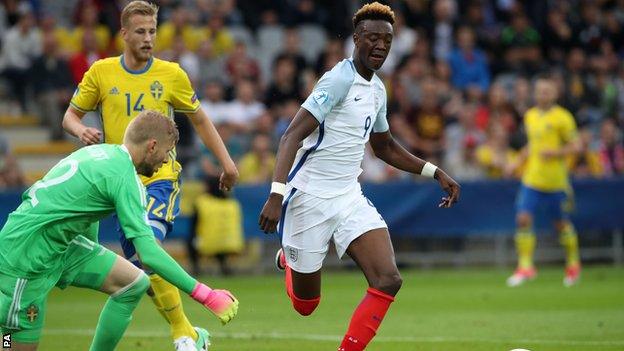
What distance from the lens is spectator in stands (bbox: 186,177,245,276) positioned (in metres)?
20.6

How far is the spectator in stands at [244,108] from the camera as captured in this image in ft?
72.8

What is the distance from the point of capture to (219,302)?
7.34m

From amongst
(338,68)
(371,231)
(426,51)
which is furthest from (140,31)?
(426,51)

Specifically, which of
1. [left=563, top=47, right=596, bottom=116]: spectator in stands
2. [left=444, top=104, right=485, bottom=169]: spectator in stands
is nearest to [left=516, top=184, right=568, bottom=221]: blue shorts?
[left=444, top=104, right=485, bottom=169]: spectator in stands

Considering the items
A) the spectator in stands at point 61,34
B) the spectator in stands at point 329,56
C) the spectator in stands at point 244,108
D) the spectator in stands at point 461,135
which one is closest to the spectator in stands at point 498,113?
the spectator in stands at point 461,135

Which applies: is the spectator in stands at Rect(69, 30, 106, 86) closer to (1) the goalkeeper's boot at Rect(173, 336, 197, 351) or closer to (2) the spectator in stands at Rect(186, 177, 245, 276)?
(2) the spectator in stands at Rect(186, 177, 245, 276)

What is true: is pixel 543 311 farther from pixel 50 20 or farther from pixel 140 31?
pixel 50 20

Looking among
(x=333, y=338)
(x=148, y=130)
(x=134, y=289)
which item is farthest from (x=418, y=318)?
(x=148, y=130)

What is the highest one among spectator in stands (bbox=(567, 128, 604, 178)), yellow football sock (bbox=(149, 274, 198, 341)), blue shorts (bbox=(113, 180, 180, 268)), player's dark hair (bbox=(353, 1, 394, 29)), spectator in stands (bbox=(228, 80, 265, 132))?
player's dark hair (bbox=(353, 1, 394, 29))

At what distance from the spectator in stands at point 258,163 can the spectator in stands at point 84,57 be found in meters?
3.28

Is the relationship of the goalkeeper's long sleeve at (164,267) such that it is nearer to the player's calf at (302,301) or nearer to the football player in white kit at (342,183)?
the football player in white kit at (342,183)

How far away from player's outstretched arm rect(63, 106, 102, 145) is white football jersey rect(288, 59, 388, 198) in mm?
1590

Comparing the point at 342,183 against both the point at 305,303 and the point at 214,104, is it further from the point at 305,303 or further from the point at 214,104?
the point at 214,104

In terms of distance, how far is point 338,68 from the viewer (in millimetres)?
9445
